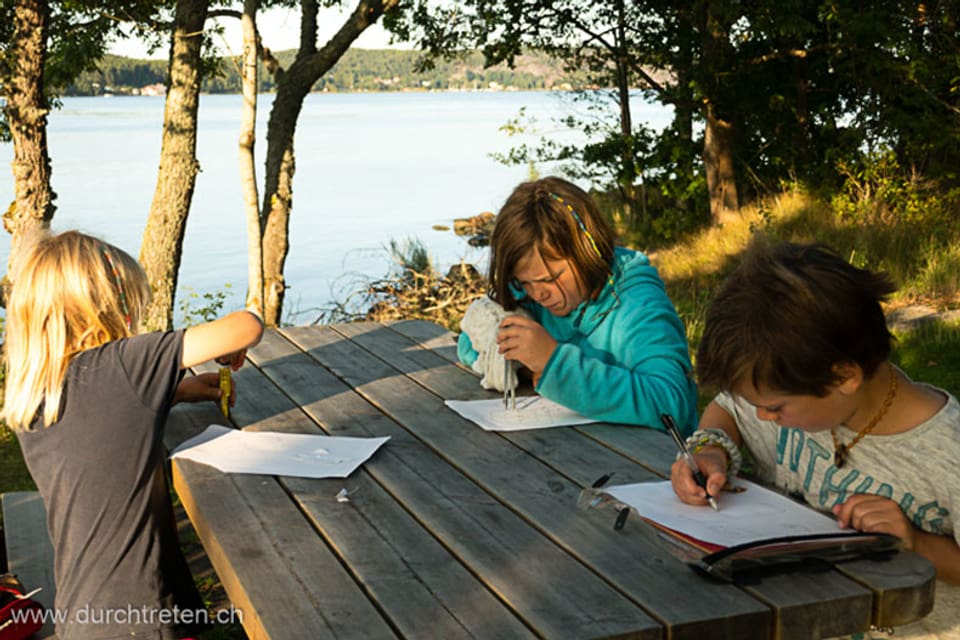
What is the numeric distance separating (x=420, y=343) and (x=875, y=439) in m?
2.10

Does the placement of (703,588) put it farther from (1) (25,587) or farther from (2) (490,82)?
(2) (490,82)

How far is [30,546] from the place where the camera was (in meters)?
3.16

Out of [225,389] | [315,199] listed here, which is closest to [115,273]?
[225,389]

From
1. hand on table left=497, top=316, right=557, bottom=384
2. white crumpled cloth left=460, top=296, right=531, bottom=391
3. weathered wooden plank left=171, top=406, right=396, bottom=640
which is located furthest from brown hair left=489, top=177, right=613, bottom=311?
weathered wooden plank left=171, top=406, right=396, bottom=640

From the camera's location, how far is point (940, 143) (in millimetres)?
10422

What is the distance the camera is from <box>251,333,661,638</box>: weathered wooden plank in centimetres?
166

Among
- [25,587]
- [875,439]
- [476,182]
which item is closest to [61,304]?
[25,587]

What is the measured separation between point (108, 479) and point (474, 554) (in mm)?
834

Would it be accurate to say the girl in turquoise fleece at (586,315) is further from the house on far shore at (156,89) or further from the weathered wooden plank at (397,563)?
the house on far shore at (156,89)

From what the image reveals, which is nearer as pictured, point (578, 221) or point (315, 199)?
point (578, 221)

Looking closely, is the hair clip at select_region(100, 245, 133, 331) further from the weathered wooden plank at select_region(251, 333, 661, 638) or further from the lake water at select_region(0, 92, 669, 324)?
the weathered wooden plank at select_region(251, 333, 661, 638)

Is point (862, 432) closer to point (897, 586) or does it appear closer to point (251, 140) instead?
point (897, 586)

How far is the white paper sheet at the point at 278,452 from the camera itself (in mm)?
2439

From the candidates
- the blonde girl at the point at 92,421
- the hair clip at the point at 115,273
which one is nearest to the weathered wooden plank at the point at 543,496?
the blonde girl at the point at 92,421
